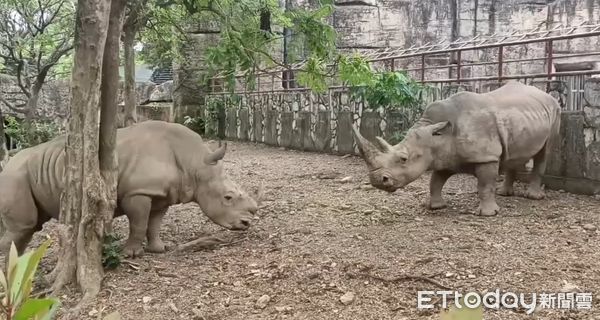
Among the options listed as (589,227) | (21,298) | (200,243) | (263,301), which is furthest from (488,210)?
(21,298)

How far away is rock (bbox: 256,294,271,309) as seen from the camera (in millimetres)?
3934

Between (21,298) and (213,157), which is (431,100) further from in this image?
(21,298)

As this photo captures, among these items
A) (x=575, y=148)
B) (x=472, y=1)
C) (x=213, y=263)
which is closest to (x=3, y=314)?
(x=213, y=263)

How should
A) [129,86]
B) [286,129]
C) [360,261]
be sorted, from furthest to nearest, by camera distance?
1. [286,129]
2. [129,86]
3. [360,261]

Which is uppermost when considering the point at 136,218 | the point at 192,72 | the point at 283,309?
the point at 192,72

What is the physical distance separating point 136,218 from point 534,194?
13.2 ft

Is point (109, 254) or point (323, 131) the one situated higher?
point (323, 131)

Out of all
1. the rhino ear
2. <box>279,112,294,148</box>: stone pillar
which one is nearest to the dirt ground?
the rhino ear

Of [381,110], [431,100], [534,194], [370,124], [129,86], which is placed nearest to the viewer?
[534,194]

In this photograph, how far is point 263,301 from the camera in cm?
398

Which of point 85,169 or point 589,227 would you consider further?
point 589,227

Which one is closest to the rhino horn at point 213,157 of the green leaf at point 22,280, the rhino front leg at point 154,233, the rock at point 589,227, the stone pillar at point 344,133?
the rhino front leg at point 154,233

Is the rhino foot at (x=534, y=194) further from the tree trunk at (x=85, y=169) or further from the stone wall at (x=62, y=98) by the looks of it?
the stone wall at (x=62, y=98)

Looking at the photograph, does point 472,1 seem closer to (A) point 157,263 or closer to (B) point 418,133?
(B) point 418,133
